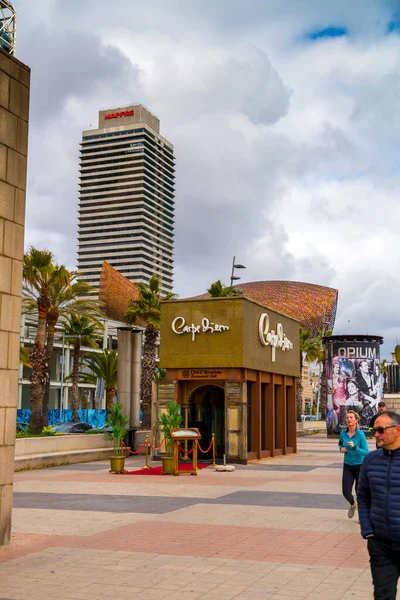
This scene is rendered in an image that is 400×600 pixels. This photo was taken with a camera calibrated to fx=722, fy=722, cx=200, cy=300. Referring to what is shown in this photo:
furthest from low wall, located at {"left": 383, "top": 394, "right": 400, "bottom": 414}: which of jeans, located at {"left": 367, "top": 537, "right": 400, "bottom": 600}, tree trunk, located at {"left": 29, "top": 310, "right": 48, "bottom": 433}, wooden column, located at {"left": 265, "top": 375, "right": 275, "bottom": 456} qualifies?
jeans, located at {"left": 367, "top": 537, "right": 400, "bottom": 600}

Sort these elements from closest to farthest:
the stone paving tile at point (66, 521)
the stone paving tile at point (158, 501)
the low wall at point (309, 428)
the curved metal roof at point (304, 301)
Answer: the stone paving tile at point (66, 521) → the stone paving tile at point (158, 501) → the low wall at point (309, 428) → the curved metal roof at point (304, 301)

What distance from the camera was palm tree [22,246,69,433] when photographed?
120ft

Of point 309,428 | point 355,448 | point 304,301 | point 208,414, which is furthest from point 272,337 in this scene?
point 304,301

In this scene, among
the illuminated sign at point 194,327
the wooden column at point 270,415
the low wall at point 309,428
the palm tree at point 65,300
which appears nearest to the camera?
the illuminated sign at point 194,327

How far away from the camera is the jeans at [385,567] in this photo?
525 cm

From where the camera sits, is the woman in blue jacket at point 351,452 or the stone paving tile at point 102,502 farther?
the stone paving tile at point 102,502

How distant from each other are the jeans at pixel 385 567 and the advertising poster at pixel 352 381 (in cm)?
4093

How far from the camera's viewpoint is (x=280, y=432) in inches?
1233

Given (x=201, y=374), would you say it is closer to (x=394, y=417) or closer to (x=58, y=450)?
(x=58, y=450)

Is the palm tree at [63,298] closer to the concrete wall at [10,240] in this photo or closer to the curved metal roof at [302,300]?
the concrete wall at [10,240]

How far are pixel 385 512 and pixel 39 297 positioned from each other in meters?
33.6

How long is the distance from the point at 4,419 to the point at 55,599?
11.7ft

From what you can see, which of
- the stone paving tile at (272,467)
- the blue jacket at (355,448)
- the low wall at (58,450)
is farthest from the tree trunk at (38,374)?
the blue jacket at (355,448)

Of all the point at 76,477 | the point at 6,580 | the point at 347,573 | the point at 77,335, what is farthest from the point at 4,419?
the point at 77,335
